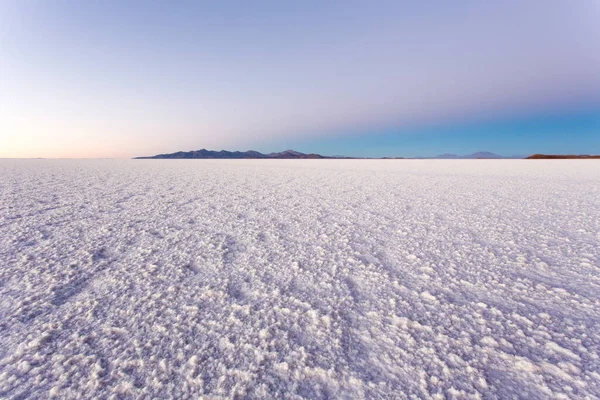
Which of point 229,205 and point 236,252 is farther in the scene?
point 229,205

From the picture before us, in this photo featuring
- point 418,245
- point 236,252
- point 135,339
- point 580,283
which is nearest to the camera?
point 135,339

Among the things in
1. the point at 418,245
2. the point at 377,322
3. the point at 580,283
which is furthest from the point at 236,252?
the point at 580,283

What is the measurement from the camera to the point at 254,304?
55.5 inches

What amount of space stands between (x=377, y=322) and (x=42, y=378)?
128 centimetres

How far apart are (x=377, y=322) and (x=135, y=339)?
1.04m

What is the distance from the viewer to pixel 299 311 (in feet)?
4.43

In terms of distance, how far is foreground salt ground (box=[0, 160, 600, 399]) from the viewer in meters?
0.95

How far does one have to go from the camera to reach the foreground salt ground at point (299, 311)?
0.95m

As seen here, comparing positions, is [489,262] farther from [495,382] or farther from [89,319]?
[89,319]

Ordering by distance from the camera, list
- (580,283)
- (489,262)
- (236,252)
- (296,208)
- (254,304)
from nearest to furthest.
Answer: (254,304) → (580,283) → (489,262) → (236,252) → (296,208)

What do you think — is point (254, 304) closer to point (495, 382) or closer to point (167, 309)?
point (167, 309)

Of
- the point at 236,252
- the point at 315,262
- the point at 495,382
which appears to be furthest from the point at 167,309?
the point at 495,382

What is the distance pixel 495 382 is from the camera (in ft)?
3.09

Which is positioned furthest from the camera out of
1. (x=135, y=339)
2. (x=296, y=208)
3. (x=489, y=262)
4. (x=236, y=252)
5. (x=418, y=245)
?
(x=296, y=208)
